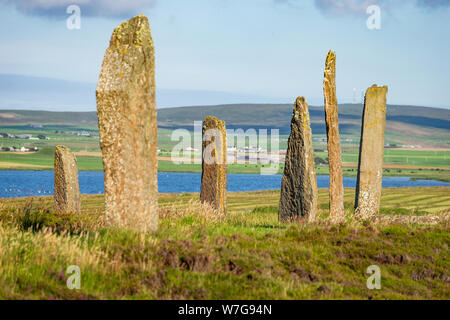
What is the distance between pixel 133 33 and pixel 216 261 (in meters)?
6.08

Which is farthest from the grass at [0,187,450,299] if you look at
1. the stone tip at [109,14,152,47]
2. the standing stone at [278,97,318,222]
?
the stone tip at [109,14,152,47]

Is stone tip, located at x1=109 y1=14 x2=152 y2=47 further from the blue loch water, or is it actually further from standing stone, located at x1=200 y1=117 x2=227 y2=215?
the blue loch water

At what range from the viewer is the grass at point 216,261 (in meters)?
9.93

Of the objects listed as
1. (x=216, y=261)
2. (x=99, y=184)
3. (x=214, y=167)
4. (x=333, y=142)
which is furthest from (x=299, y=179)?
(x=99, y=184)

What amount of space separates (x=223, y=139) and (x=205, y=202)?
3010 mm

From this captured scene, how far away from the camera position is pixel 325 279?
11594mm

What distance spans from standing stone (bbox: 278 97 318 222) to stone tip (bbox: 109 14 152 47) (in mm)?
7289

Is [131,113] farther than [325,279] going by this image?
Yes

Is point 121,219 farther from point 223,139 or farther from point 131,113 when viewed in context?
point 223,139

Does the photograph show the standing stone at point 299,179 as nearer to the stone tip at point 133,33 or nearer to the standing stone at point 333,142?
the standing stone at point 333,142

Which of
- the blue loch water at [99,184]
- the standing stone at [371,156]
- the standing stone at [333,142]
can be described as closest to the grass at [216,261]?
the standing stone at [333,142]

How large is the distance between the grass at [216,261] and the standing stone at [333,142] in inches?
171

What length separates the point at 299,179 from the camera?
1894 cm

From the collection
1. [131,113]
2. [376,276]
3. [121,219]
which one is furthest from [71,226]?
[376,276]
